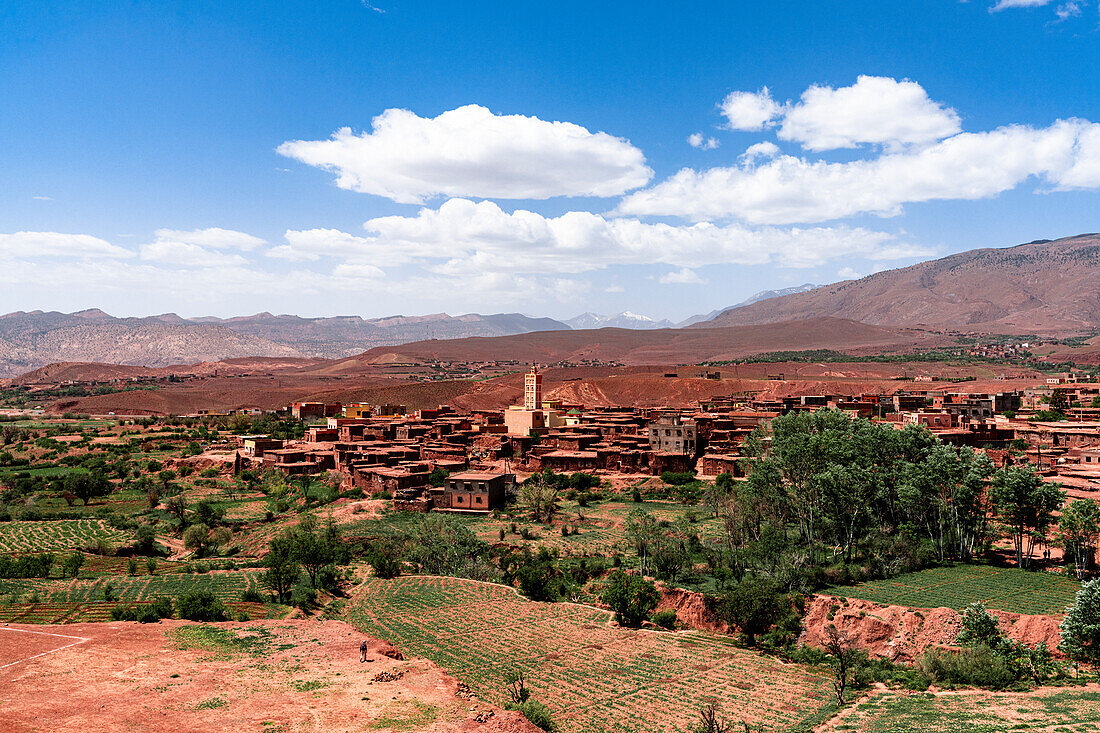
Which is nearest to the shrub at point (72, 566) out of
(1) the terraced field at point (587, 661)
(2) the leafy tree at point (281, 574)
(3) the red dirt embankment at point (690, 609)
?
(2) the leafy tree at point (281, 574)

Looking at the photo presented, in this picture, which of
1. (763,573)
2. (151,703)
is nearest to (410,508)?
(763,573)

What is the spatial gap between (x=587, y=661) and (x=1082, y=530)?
20.2m

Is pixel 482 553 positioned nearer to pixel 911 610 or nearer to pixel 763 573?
pixel 763 573

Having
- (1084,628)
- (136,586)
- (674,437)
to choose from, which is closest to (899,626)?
(1084,628)

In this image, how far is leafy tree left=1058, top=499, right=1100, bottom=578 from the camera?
30.5m

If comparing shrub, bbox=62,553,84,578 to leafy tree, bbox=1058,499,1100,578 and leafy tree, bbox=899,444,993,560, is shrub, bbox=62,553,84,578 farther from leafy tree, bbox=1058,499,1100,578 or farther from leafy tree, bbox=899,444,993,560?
leafy tree, bbox=1058,499,1100,578

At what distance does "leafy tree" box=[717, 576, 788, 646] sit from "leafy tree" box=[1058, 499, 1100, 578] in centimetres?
1131

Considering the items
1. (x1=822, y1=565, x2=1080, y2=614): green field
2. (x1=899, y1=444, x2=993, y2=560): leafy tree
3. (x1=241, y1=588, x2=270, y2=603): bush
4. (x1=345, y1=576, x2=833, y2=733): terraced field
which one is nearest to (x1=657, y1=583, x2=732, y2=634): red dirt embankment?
(x1=345, y1=576, x2=833, y2=733): terraced field

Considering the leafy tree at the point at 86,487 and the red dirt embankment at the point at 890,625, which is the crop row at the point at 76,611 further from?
the leafy tree at the point at 86,487

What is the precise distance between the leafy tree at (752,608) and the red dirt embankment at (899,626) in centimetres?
125

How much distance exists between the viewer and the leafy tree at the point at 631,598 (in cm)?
3141

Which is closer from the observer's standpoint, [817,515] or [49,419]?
[817,515]

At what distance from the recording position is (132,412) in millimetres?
128000

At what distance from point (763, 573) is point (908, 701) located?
1120 centimetres
